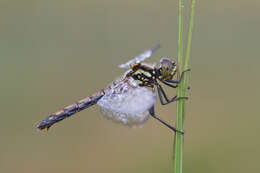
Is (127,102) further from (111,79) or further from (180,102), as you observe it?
(111,79)

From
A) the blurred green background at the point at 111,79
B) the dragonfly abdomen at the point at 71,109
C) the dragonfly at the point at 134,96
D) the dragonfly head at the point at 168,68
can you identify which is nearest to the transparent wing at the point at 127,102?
the dragonfly at the point at 134,96

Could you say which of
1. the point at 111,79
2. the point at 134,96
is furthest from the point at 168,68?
the point at 111,79

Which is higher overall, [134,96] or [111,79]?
[111,79]

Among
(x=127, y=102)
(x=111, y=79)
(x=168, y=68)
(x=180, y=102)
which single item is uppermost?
(x=111, y=79)

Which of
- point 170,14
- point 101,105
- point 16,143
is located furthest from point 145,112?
point 170,14

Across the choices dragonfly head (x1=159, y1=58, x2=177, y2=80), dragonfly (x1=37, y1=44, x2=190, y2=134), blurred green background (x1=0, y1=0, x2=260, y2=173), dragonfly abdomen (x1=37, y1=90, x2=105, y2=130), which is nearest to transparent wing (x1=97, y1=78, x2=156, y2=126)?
dragonfly (x1=37, y1=44, x2=190, y2=134)

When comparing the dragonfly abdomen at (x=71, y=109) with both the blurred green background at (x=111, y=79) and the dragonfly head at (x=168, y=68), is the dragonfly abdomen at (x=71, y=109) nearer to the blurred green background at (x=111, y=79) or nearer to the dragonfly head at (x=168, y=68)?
the dragonfly head at (x=168, y=68)

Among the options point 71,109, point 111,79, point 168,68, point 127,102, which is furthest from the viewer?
point 111,79
